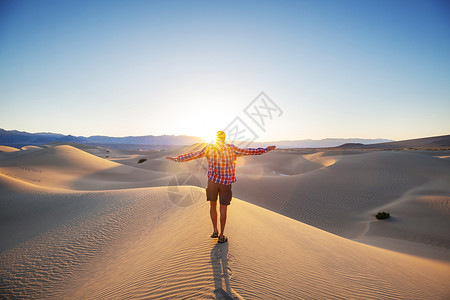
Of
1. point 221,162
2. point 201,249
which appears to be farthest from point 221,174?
point 201,249

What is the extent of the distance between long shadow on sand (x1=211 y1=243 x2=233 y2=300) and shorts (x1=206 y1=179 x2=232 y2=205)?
840 mm

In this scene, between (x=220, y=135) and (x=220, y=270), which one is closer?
(x=220, y=270)

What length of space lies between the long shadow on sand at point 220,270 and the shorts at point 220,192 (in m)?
0.84

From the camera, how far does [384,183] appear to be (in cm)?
1546

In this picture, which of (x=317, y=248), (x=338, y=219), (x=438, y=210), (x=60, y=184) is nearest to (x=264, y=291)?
(x=317, y=248)

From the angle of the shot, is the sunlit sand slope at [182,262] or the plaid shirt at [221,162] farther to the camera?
the plaid shirt at [221,162]

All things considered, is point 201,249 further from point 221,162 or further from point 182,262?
point 221,162

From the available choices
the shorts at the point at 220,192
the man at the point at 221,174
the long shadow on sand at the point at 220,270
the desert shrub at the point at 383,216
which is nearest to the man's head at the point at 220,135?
the man at the point at 221,174

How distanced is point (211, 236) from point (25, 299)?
375 centimetres

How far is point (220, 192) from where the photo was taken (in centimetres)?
371

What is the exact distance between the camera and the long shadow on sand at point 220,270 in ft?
7.70

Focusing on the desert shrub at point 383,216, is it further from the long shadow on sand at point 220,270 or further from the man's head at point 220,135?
the man's head at point 220,135

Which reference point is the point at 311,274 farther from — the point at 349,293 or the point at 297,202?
the point at 297,202

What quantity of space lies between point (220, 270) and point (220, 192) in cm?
132
